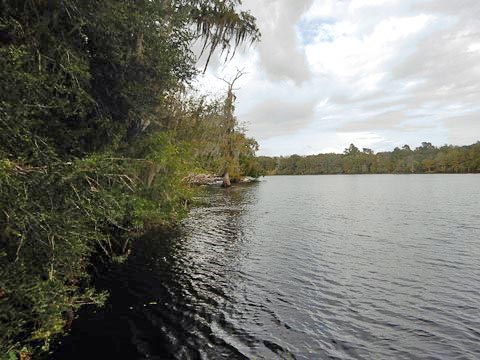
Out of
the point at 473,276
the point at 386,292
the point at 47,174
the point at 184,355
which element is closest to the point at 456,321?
the point at 386,292

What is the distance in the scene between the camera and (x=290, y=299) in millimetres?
10680

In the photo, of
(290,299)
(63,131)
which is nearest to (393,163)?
(290,299)

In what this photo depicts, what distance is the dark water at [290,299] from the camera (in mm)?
7766

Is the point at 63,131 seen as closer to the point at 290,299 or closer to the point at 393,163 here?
the point at 290,299

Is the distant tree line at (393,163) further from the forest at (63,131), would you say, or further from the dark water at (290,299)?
the forest at (63,131)

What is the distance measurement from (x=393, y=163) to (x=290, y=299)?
549ft

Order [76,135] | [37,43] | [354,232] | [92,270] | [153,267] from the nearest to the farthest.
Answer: [37,43] → [76,135] → [92,270] → [153,267] → [354,232]

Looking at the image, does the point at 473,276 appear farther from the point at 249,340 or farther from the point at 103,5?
the point at 103,5

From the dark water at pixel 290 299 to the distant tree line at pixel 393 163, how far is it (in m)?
76.6

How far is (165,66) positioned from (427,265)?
44.2 ft

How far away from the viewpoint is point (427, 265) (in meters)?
14.1

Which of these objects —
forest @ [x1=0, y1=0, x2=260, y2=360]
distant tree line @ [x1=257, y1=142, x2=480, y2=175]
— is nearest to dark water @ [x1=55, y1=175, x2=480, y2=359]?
forest @ [x1=0, y1=0, x2=260, y2=360]

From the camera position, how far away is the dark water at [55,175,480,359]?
777 centimetres

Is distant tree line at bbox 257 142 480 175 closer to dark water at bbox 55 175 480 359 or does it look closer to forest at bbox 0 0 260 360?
dark water at bbox 55 175 480 359
